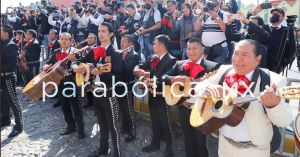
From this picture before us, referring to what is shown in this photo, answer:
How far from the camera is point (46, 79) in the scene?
629 cm

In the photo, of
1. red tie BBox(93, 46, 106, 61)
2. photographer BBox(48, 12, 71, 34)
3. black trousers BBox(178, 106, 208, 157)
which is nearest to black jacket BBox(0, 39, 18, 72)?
red tie BBox(93, 46, 106, 61)

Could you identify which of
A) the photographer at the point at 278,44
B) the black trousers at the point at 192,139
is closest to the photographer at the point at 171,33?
the photographer at the point at 278,44

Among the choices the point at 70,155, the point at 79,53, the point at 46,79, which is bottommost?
the point at 70,155

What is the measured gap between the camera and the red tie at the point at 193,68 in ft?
15.9

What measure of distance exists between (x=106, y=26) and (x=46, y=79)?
1655mm

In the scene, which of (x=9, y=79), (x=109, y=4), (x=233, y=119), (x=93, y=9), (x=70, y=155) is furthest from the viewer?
(x=109, y=4)

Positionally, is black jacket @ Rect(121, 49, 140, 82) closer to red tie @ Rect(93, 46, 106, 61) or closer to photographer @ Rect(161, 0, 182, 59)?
red tie @ Rect(93, 46, 106, 61)

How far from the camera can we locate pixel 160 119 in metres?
6.05

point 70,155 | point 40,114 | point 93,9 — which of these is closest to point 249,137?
point 70,155

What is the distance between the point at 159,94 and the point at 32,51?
6.09 meters

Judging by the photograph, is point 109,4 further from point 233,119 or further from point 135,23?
point 233,119

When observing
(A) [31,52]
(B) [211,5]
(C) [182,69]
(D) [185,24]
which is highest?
(B) [211,5]

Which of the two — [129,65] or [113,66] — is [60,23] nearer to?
[129,65]

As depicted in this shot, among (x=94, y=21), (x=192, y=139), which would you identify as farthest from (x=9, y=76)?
(x=192, y=139)
